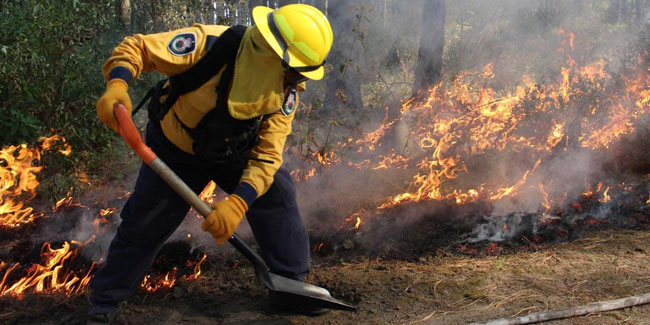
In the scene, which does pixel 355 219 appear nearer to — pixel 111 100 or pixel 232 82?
A: pixel 232 82

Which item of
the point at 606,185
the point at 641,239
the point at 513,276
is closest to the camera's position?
the point at 513,276

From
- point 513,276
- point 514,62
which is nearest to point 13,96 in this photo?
point 513,276

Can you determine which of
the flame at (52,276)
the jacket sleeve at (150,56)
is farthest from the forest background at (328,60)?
the jacket sleeve at (150,56)

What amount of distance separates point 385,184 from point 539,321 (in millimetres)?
2921

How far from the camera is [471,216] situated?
5023mm

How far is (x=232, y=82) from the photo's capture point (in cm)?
299

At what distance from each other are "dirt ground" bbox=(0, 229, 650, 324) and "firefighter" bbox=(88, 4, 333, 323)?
577 millimetres

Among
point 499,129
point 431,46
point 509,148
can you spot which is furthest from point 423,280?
point 431,46

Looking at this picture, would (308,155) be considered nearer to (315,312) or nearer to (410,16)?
(315,312)

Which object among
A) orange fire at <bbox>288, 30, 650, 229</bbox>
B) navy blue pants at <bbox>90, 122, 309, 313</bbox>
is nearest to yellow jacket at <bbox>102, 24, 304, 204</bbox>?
navy blue pants at <bbox>90, 122, 309, 313</bbox>

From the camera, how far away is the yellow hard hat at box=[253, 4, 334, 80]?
9.46 ft

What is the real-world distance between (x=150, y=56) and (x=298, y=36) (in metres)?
0.90

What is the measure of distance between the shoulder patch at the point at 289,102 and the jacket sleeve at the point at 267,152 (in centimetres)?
3

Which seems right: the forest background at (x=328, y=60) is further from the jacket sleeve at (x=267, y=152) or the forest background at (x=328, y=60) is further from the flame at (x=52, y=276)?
the jacket sleeve at (x=267, y=152)
